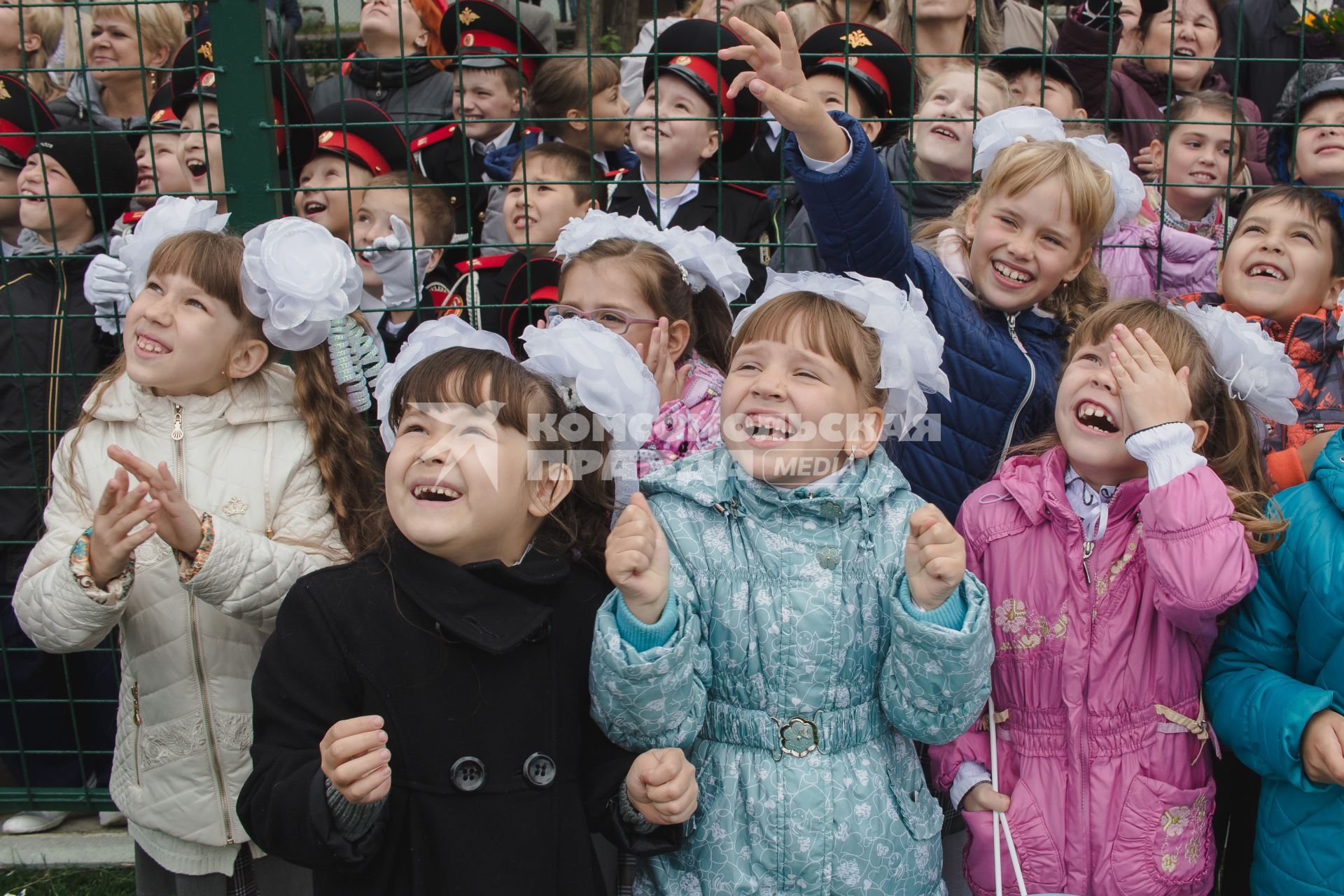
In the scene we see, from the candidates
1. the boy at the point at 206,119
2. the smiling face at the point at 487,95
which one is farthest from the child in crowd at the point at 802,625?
the smiling face at the point at 487,95

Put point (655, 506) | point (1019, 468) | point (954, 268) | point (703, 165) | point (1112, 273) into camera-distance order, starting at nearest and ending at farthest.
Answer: point (655, 506), point (1019, 468), point (954, 268), point (1112, 273), point (703, 165)

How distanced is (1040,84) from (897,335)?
6.55 ft

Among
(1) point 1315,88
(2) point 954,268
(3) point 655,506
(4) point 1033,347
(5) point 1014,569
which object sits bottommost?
(5) point 1014,569

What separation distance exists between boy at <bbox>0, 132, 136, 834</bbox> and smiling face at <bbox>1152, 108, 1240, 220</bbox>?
10.6 feet

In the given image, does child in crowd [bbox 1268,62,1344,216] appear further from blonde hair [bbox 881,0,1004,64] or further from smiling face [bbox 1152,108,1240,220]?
blonde hair [bbox 881,0,1004,64]

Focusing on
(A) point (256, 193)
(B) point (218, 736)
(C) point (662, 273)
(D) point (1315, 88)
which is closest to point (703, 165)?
(C) point (662, 273)

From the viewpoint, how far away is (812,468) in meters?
2.19

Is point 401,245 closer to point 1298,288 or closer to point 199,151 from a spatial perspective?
point 199,151

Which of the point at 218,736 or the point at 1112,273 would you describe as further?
the point at 1112,273

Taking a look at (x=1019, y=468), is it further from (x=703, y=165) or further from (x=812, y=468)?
(x=703, y=165)

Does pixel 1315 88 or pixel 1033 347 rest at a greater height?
pixel 1315 88

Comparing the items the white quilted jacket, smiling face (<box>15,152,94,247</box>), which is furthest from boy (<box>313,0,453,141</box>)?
the white quilted jacket

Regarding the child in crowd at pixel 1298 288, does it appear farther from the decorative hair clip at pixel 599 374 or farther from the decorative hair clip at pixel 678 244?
the decorative hair clip at pixel 599 374

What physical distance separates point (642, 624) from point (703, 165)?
2.30 meters
